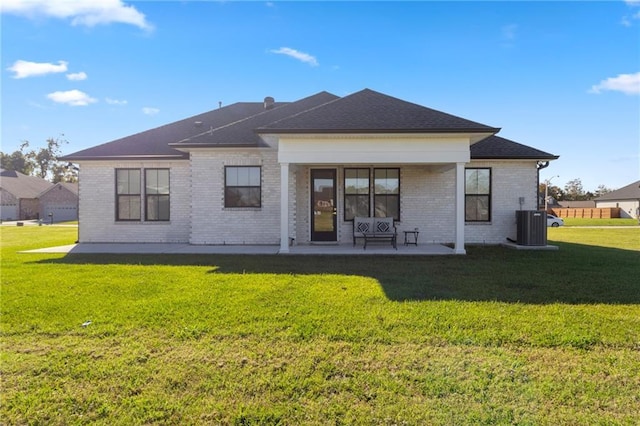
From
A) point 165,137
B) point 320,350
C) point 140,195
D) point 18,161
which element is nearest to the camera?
point 320,350

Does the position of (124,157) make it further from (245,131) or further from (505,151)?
(505,151)

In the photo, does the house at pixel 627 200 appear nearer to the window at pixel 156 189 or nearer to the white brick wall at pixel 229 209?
the white brick wall at pixel 229 209

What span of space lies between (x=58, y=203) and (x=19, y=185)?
7.15m

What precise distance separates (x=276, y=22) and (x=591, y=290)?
11104 mm

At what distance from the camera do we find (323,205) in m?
12.7

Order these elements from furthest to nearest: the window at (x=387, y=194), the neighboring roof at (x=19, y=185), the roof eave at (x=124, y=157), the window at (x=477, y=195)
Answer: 1. the neighboring roof at (x=19, y=185)
2. the window at (x=477, y=195)
3. the roof eave at (x=124, y=157)
4. the window at (x=387, y=194)

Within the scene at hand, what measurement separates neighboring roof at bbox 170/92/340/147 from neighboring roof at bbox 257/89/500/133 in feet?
5.12

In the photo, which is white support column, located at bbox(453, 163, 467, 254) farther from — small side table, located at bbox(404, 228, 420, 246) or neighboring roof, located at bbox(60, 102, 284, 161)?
neighboring roof, located at bbox(60, 102, 284, 161)

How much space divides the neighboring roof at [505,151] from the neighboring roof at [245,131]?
21.6 feet

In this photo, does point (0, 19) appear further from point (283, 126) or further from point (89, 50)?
point (283, 126)

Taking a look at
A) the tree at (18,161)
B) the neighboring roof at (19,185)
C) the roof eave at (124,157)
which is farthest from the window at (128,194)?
the tree at (18,161)

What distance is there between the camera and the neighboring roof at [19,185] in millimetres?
43250

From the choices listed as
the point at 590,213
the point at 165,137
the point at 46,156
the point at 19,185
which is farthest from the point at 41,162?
the point at 590,213

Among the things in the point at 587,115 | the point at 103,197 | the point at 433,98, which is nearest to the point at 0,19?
the point at 103,197
